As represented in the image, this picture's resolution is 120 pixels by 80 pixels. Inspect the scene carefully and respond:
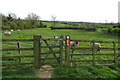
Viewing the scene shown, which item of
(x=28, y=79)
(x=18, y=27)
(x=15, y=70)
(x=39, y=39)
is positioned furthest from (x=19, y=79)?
(x=18, y=27)

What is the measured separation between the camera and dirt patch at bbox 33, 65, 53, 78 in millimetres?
5976

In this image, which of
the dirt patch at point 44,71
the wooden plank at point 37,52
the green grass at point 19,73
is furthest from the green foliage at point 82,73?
the green grass at point 19,73

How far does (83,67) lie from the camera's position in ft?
23.0

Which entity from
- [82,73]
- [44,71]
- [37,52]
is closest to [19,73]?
[44,71]

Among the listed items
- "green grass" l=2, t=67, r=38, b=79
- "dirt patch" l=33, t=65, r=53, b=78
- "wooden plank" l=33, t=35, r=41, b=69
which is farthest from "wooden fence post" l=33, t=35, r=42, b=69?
"green grass" l=2, t=67, r=38, b=79

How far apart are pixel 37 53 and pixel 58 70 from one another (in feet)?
4.17

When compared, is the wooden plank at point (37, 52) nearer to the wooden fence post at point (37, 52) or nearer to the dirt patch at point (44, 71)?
the wooden fence post at point (37, 52)

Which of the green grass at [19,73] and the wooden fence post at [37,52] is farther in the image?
the wooden fence post at [37,52]

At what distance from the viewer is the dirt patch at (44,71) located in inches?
235

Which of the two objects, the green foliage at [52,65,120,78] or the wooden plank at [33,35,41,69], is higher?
the wooden plank at [33,35,41,69]

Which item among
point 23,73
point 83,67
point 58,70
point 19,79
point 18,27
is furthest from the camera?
point 18,27

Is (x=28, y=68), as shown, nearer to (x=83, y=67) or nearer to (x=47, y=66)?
(x=47, y=66)

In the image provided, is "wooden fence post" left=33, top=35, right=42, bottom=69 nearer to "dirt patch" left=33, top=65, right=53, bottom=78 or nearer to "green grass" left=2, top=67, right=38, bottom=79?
"dirt patch" left=33, top=65, right=53, bottom=78

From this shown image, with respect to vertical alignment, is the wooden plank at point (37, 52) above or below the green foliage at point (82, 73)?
above
